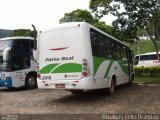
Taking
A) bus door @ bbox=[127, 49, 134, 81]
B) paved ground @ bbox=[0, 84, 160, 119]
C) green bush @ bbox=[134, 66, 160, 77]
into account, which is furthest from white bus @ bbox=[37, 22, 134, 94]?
green bush @ bbox=[134, 66, 160, 77]

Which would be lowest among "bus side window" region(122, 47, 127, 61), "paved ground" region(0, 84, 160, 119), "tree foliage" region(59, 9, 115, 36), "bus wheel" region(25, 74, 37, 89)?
"paved ground" region(0, 84, 160, 119)

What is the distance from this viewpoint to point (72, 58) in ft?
43.4

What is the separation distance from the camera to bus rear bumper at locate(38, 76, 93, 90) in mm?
12883

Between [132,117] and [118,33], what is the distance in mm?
14640

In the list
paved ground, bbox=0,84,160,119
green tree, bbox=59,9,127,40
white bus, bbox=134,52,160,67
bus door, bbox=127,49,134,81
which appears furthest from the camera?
white bus, bbox=134,52,160,67

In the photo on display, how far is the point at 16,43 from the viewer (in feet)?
64.8

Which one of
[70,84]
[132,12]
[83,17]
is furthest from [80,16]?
[70,84]

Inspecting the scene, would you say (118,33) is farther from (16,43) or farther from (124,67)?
(16,43)

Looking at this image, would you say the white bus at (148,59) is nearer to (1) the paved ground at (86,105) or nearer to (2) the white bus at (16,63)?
(2) the white bus at (16,63)

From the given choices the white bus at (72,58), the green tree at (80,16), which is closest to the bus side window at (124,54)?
the white bus at (72,58)

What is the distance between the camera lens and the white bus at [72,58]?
13031 millimetres

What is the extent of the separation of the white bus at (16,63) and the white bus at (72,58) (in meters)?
5.61

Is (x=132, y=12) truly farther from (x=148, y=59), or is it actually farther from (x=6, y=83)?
(x=148, y=59)

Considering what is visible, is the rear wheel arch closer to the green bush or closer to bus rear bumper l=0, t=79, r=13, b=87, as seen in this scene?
bus rear bumper l=0, t=79, r=13, b=87
